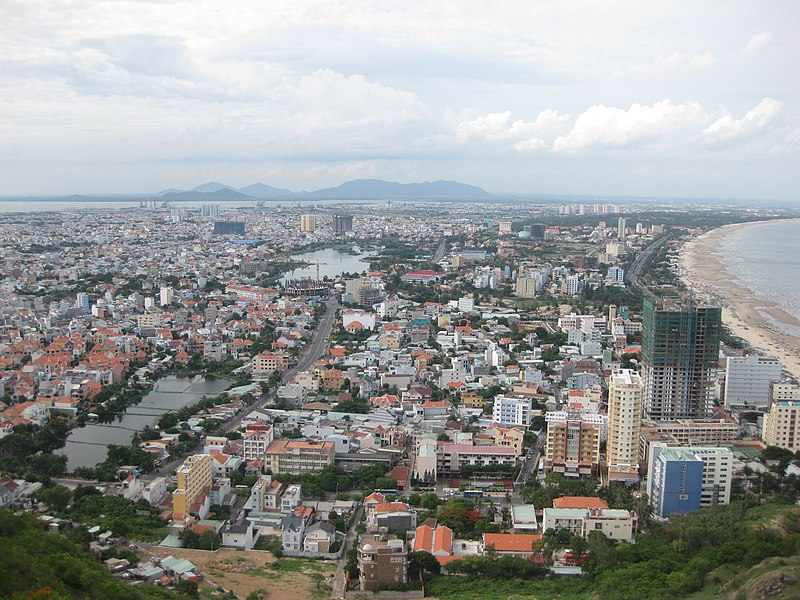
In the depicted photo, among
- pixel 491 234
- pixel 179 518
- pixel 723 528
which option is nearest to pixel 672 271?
pixel 491 234

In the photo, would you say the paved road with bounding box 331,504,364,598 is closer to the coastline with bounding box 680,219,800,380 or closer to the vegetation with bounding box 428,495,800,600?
the vegetation with bounding box 428,495,800,600

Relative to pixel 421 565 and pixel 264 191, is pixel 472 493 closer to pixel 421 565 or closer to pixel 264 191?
pixel 421 565

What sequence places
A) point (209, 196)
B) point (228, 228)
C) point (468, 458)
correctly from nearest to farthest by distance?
1. point (468, 458)
2. point (228, 228)
3. point (209, 196)

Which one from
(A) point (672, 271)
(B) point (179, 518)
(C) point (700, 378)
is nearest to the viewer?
(B) point (179, 518)

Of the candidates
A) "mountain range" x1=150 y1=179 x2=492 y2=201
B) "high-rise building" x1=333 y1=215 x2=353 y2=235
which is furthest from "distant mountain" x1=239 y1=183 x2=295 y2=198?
"high-rise building" x1=333 y1=215 x2=353 y2=235

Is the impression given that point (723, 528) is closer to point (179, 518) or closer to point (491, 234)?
point (179, 518)

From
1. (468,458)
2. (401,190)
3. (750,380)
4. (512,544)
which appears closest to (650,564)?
(512,544)

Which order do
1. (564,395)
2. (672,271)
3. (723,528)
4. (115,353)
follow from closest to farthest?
1. (723,528)
2. (564,395)
3. (115,353)
4. (672,271)
